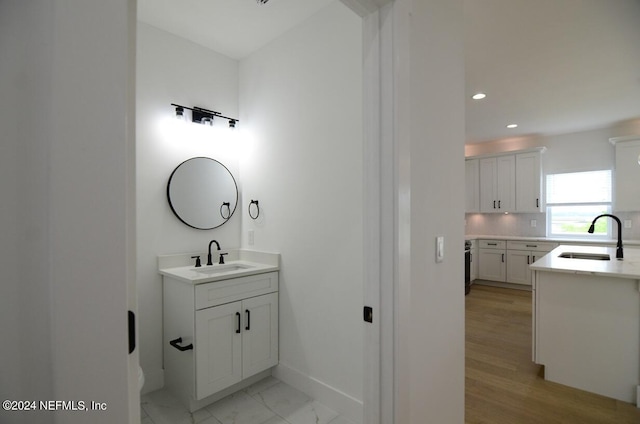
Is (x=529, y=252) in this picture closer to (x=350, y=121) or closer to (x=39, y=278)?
(x=350, y=121)

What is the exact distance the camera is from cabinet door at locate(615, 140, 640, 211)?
182 inches

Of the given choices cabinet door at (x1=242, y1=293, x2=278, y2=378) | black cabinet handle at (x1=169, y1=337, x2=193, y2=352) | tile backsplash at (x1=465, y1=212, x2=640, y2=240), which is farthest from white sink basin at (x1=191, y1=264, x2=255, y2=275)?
tile backsplash at (x1=465, y1=212, x2=640, y2=240)

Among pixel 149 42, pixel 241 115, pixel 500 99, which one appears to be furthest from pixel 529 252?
pixel 149 42

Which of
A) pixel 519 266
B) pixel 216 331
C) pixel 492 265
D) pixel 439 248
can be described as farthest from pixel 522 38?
pixel 492 265

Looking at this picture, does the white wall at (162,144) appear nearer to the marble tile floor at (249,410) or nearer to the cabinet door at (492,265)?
the marble tile floor at (249,410)

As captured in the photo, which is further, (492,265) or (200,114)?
(492,265)

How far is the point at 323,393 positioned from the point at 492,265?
4.95 metres

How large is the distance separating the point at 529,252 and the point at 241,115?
5449mm

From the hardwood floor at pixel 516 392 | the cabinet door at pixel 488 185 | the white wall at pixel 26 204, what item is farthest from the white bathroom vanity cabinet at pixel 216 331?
the cabinet door at pixel 488 185

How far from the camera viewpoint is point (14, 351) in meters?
0.40

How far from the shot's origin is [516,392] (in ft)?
7.77

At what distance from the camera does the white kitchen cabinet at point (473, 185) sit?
6.18 m

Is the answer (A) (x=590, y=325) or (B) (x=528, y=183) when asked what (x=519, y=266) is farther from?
(A) (x=590, y=325)

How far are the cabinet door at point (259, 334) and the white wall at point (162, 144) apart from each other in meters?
0.72
